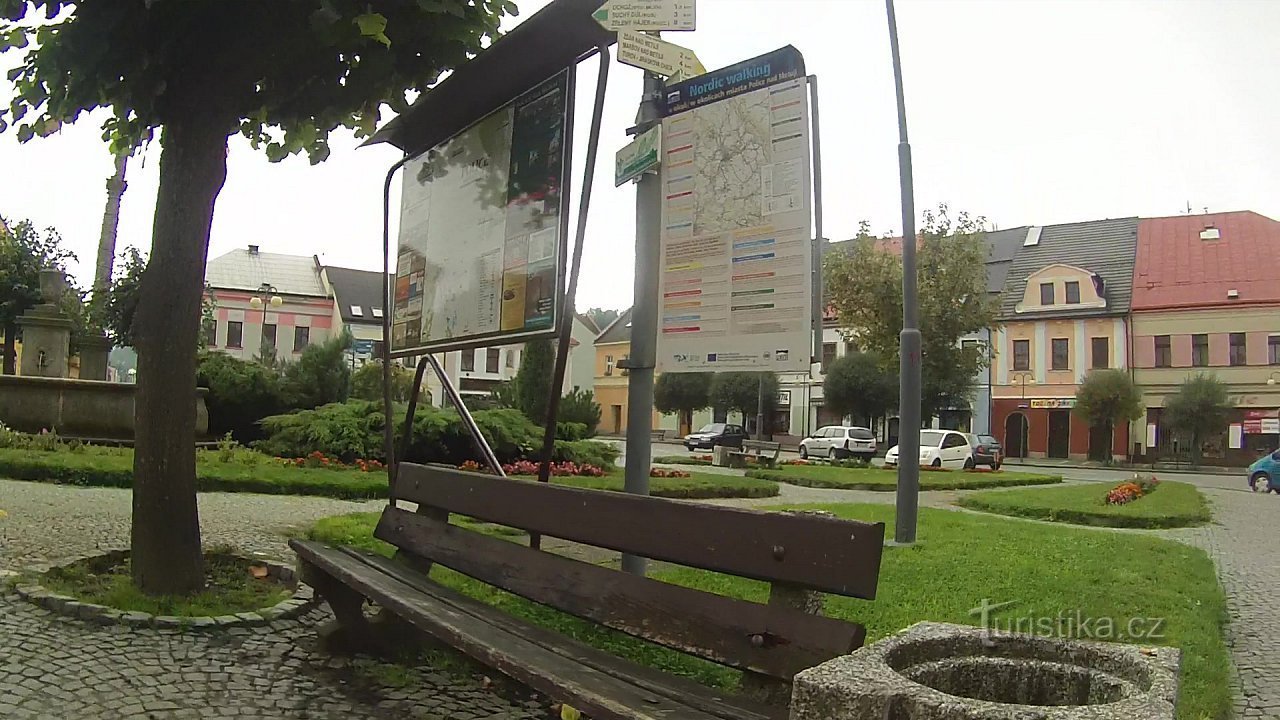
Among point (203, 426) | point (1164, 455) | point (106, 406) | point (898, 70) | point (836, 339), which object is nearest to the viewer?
point (898, 70)

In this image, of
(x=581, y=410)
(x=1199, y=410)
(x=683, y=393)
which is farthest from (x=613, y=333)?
(x=581, y=410)

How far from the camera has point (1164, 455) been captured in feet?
141

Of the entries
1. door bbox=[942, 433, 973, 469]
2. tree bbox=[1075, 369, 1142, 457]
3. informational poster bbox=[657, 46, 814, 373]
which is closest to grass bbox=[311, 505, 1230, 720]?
informational poster bbox=[657, 46, 814, 373]

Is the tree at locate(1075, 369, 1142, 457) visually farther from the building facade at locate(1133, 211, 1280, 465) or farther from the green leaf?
the green leaf

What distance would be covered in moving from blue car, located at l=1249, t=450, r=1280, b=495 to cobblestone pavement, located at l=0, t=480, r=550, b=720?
1049 inches

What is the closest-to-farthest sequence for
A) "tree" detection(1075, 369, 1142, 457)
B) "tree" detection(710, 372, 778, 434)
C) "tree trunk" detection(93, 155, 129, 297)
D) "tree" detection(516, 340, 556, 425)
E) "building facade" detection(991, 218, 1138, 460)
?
"tree" detection(516, 340, 556, 425) < "tree trunk" detection(93, 155, 129, 297) < "tree" detection(1075, 369, 1142, 457) < "building facade" detection(991, 218, 1138, 460) < "tree" detection(710, 372, 778, 434)

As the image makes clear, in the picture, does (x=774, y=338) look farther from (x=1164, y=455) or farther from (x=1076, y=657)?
(x=1164, y=455)

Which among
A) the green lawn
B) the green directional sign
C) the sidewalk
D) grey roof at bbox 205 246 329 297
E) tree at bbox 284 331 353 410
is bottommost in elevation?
the sidewalk

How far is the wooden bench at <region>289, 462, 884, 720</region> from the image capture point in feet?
8.65

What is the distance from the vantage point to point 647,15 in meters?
4.53

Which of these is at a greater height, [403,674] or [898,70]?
[898,70]

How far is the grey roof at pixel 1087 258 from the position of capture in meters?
46.0

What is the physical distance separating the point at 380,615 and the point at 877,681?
329 centimetres

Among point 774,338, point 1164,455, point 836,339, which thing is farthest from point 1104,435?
point 774,338
